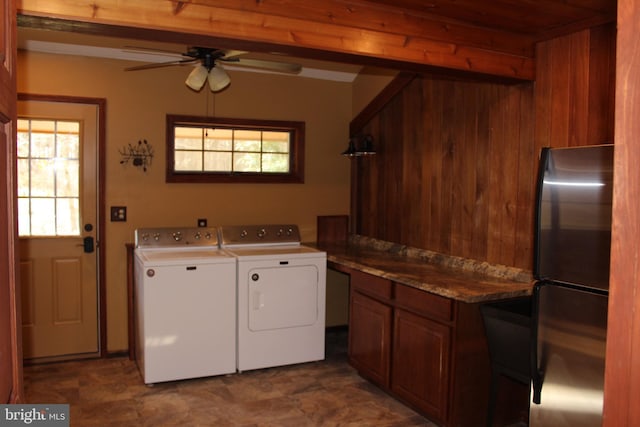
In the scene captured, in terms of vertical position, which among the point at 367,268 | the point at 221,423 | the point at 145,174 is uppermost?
the point at 145,174

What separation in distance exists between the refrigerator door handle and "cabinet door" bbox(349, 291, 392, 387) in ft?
3.73

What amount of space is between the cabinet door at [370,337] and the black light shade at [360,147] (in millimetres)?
1303

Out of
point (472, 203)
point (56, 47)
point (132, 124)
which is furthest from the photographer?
point (132, 124)

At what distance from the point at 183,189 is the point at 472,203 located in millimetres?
2387

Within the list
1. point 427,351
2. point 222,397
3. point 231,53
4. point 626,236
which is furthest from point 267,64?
point 626,236

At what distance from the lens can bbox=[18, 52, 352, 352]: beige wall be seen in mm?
4219

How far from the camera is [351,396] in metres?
3.63

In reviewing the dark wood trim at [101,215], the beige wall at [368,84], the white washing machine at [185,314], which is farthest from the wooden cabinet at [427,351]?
the dark wood trim at [101,215]

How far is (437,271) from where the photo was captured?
3.56 m

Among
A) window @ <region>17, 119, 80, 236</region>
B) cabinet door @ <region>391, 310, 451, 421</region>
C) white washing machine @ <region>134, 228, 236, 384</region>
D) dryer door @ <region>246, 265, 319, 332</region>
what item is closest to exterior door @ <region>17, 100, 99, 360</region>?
window @ <region>17, 119, 80, 236</region>

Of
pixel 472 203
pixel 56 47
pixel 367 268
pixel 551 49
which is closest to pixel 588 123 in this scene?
pixel 551 49

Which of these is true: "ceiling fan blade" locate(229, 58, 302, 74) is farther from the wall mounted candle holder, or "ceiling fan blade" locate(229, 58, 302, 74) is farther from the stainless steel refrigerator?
the stainless steel refrigerator

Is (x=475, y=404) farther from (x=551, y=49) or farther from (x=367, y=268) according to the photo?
(x=551, y=49)

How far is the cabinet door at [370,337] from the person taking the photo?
3.53 m
